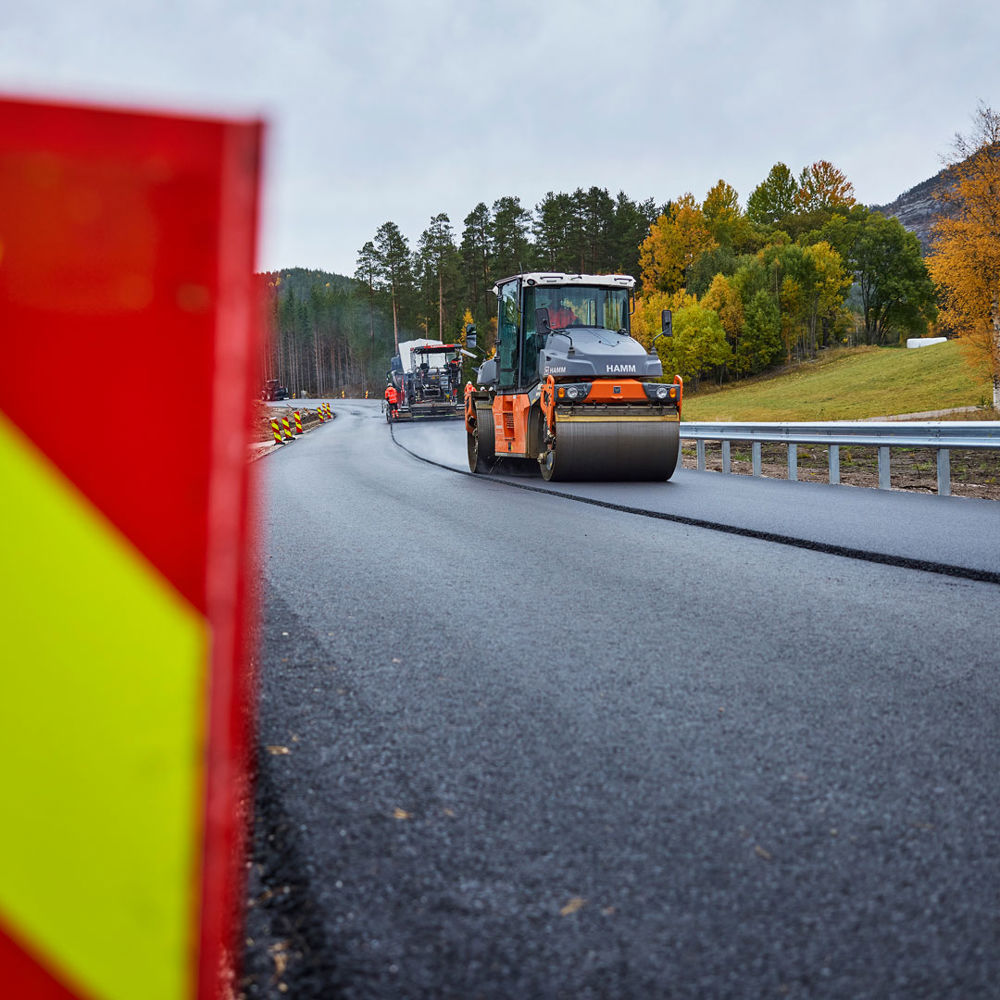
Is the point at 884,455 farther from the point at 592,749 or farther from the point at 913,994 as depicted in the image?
the point at 913,994

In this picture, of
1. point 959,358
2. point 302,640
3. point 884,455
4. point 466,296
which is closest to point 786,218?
point 466,296

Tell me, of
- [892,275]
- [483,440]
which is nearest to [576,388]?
[483,440]

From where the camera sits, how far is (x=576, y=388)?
12.5 metres

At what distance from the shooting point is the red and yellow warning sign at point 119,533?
31.9 inches

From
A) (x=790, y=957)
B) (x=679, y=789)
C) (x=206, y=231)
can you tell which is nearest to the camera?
(x=206, y=231)

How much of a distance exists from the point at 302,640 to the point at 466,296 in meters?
85.5

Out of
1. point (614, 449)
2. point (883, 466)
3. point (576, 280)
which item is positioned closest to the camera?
point (883, 466)

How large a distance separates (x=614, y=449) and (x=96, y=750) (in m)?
11.9

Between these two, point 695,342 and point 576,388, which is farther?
point 695,342

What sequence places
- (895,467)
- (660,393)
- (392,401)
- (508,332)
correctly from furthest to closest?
(392,401), (895,467), (508,332), (660,393)

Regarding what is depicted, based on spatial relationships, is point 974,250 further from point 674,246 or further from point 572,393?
point 674,246

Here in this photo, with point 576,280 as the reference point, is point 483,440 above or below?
below

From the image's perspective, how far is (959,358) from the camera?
61.0 m

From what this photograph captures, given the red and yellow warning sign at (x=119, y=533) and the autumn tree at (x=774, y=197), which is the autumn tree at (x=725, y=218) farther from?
the red and yellow warning sign at (x=119, y=533)
